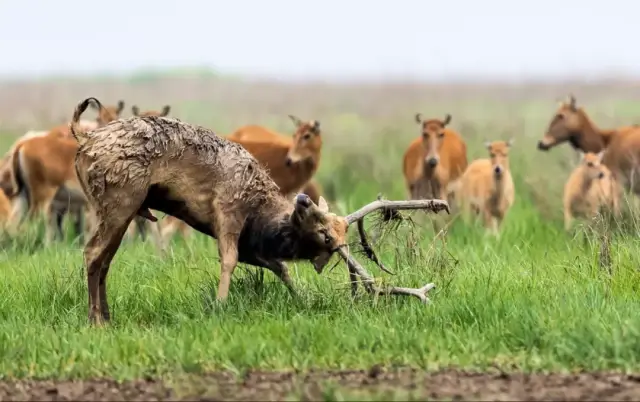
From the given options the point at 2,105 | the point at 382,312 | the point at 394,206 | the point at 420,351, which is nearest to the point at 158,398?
the point at 420,351

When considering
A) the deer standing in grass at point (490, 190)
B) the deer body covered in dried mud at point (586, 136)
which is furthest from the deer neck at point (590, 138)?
the deer standing in grass at point (490, 190)

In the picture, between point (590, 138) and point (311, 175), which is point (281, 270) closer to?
point (311, 175)

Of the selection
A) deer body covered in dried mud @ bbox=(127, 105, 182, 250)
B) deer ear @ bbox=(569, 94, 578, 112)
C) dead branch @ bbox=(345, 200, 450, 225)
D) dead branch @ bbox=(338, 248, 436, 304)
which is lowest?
deer body covered in dried mud @ bbox=(127, 105, 182, 250)

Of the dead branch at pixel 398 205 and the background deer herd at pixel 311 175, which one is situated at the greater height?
the dead branch at pixel 398 205

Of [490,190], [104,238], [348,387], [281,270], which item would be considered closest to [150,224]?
[490,190]

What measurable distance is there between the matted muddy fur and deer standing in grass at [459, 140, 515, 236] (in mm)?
6611

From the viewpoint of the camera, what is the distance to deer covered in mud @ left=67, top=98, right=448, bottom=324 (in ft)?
31.8

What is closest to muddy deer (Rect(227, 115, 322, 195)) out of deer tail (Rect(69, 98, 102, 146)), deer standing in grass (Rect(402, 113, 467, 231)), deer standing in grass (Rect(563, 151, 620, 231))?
deer standing in grass (Rect(402, 113, 467, 231))

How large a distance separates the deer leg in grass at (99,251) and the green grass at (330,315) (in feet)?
0.52

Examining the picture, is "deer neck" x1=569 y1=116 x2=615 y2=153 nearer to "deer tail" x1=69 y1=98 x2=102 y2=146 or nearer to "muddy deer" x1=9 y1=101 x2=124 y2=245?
"muddy deer" x1=9 y1=101 x2=124 y2=245

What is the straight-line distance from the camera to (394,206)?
10.2m

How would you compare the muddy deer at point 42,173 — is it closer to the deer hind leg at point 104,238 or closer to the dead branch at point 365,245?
the deer hind leg at point 104,238

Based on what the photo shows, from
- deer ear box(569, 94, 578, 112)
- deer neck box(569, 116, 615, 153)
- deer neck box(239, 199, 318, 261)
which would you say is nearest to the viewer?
deer neck box(239, 199, 318, 261)

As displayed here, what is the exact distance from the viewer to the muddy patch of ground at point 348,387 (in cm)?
734
